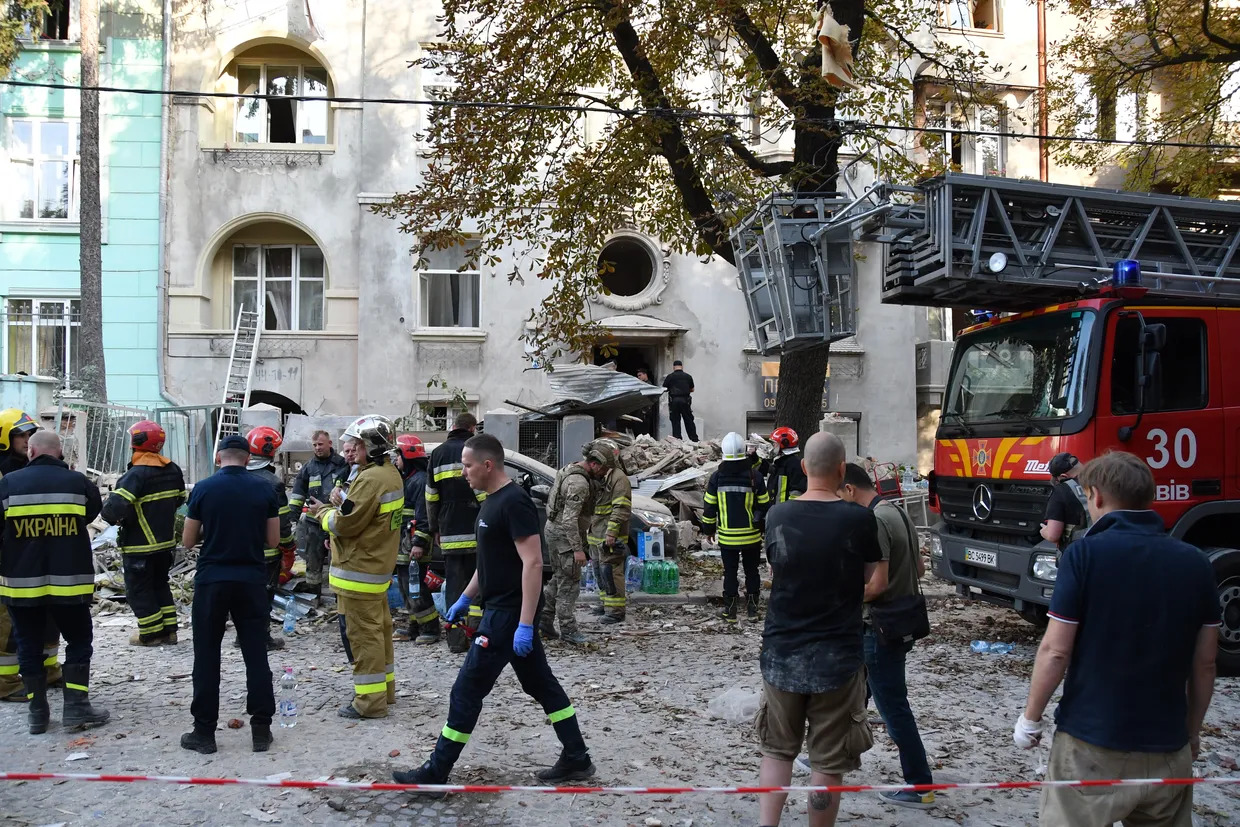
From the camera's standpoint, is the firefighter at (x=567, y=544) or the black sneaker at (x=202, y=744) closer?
the black sneaker at (x=202, y=744)

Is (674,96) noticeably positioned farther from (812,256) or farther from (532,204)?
(812,256)

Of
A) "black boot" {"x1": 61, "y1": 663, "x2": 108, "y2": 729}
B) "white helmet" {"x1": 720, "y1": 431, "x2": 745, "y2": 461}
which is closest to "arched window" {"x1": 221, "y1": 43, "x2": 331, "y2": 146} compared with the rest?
"white helmet" {"x1": 720, "y1": 431, "x2": 745, "y2": 461}

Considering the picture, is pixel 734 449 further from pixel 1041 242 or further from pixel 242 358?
pixel 242 358

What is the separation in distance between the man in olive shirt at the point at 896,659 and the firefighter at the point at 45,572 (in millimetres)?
4591

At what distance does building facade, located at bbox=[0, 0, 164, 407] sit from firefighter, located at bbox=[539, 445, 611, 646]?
14309mm

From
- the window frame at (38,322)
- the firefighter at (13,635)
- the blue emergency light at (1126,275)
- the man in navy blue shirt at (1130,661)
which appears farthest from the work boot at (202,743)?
the window frame at (38,322)

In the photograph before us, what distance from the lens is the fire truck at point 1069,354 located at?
7.41 m

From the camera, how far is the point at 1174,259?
839 cm

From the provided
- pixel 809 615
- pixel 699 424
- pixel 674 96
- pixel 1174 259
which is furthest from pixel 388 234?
pixel 809 615

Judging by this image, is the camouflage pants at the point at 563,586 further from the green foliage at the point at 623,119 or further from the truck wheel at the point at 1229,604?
the truck wheel at the point at 1229,604

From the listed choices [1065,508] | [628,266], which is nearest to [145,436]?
[1065,508]

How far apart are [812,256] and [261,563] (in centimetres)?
534

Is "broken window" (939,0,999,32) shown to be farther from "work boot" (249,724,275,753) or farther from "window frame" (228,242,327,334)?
"work boot" (249,724,275,753)

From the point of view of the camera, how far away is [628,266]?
2195 cm
